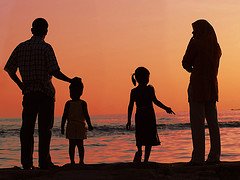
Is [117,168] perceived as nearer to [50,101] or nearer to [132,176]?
[132,176]

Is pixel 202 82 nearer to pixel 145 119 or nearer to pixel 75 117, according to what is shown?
pixel 145 119

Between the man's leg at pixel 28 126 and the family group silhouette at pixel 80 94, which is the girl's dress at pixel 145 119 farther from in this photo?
the man's leg at pixel 28 126

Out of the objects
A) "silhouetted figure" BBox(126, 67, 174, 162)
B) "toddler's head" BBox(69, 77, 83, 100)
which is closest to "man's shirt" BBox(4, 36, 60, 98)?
"toddler's head" BBox(69, 77, 83, 100)

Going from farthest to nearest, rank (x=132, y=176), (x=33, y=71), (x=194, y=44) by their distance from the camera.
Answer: (x=194, y=44) < (x=33, y=71) < (x=132, y=176)

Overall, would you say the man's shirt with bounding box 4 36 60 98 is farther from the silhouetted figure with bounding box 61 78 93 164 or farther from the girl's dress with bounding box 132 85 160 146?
the girl's dress with bounding box 132 85 160 146

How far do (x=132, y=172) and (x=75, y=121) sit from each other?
257 centimetres

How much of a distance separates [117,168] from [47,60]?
1.80 metres

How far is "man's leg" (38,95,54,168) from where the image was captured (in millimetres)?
7074

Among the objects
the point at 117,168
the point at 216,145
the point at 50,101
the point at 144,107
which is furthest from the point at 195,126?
the point at 50,101

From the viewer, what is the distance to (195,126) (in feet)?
25.8

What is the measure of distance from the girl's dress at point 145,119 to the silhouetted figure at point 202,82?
2.67ft

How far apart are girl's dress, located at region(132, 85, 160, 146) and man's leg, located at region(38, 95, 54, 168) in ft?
6.02

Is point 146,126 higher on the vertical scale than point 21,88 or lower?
lower

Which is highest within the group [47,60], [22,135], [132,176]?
[47,60]
